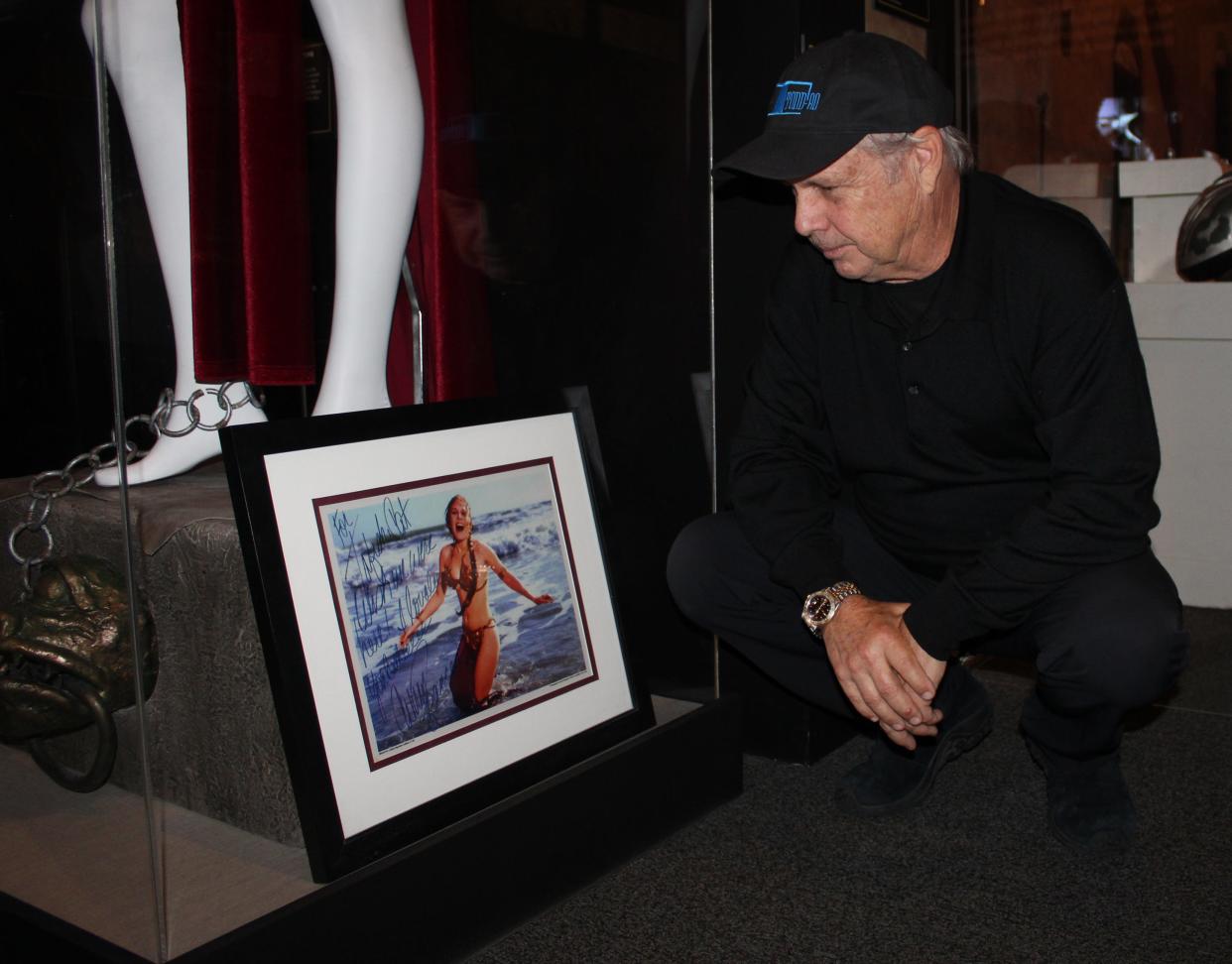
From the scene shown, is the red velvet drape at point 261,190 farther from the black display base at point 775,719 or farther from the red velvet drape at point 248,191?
the black display base at point 775,719

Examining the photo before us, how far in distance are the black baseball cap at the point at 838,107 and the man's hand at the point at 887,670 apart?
506 millimetres

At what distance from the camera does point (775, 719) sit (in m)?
1.79

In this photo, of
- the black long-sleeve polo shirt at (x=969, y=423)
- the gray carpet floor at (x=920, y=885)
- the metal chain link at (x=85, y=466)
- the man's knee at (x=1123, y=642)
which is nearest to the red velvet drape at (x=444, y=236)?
the metal chain link at (x=85, y=466)

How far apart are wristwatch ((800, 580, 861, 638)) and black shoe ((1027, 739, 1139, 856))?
370 millimetres

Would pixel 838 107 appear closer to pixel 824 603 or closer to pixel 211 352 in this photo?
pixel 824 603

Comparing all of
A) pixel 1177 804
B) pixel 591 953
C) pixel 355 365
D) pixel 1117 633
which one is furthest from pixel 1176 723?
pixel 355 365

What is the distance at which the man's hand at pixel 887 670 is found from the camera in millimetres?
1336

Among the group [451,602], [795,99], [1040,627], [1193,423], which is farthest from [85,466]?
[1193,423]

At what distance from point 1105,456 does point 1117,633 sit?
0.65 feet

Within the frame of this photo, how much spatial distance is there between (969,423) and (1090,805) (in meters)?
0.50

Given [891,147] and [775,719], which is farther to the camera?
[775,719]

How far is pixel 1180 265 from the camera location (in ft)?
8.72

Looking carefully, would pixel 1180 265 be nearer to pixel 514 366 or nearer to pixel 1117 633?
pixel 1117 633

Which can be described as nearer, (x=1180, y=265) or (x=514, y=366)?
(x=514, y=366)
